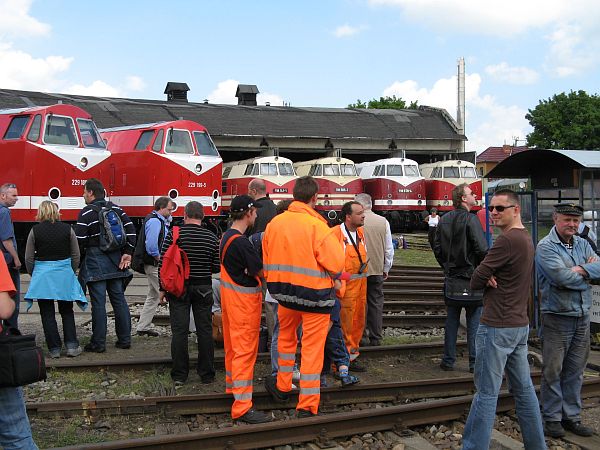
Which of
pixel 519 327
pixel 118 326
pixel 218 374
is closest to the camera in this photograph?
pixel 519 327

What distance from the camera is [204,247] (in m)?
7.11

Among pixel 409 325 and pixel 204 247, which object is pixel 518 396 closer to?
pixel 204 247

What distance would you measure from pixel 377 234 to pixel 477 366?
12.7ft

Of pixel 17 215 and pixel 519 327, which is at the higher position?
pixel 17 215

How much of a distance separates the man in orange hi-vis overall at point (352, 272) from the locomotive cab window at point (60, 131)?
331 inches

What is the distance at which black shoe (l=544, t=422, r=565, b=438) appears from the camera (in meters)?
5.87

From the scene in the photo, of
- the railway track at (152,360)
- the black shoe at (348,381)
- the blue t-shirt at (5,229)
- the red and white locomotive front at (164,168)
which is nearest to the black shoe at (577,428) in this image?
the black shoe at (348,381)

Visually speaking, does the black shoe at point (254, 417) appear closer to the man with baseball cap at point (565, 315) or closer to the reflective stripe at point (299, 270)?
the reflective stripe at point (299, 270)

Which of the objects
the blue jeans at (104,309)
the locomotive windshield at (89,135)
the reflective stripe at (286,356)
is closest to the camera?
the reflective stripe at (286,356)

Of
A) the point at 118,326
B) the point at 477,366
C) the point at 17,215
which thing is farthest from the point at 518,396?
the point at 17,215

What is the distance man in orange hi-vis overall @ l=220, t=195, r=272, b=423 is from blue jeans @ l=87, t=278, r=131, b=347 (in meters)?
2.64

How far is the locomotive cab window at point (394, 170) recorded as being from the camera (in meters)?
28.8

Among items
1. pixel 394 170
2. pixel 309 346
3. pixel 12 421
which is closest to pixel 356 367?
pixel 309 346

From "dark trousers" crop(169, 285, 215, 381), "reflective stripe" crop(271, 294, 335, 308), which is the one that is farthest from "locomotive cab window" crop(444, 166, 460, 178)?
"reflective stripe" crop(271, 294, 335, 308)
